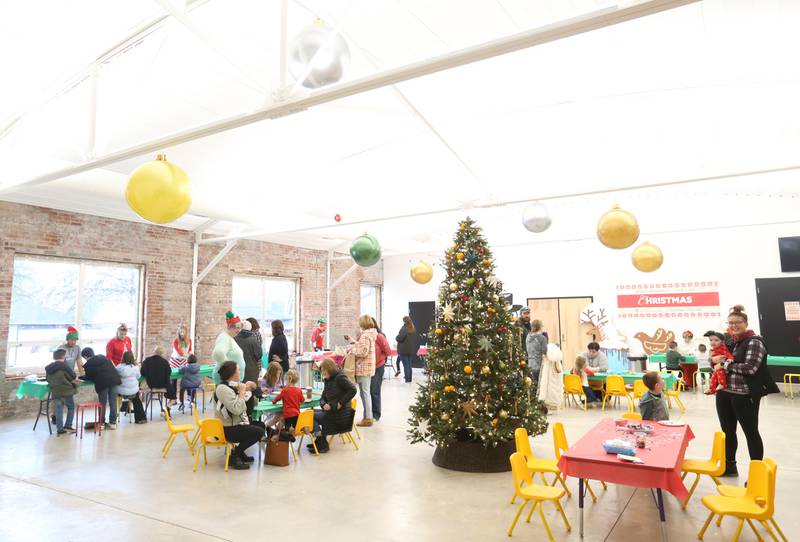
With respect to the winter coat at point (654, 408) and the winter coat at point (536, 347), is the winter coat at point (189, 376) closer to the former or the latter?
the winter coat at point (536, 347)

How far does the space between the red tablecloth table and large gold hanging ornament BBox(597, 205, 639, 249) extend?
226 centimetres

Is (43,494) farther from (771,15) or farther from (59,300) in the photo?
(771,15)

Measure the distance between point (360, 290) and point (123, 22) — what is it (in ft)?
37.1

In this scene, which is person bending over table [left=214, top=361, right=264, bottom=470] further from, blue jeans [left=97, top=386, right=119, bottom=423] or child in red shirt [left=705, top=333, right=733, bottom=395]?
child in red shirt [left=705, top=333, right=733, bottom=395]

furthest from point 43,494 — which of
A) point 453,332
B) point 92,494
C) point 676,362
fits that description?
point 676,362

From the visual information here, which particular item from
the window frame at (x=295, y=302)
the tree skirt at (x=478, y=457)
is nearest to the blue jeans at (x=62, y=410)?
the window frame at (x=295, y=302)

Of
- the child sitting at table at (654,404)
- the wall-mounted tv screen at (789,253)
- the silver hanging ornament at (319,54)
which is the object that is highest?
the silver hanging ornament at (319,54)

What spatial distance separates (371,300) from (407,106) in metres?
11.5

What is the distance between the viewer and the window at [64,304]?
28.2ft

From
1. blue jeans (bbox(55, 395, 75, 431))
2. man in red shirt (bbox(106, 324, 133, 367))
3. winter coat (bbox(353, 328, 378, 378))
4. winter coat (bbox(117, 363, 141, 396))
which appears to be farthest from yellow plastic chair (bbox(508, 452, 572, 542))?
man in red shirt (bbox(106, 324, 133, 367))

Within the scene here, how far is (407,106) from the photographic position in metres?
5.88

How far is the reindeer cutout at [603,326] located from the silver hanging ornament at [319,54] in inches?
433

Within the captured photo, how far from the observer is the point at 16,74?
560 centimetres

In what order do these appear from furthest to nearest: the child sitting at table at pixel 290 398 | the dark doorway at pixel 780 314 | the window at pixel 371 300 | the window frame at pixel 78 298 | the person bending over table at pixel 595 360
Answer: the window at pixel 371 300, the dark doorway at pixel 780 314, the person bending over table at pixel 595 360, the window frame at pixel 78 298, the child sitting at table at pixel 290 398
